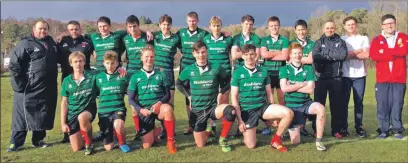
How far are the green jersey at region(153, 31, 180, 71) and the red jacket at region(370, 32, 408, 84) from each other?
3.62 metres

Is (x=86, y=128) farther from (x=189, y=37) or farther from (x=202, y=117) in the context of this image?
(x=189, y=37)

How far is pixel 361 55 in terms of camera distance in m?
6.85

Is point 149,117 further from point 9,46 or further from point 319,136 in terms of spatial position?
point 9,46

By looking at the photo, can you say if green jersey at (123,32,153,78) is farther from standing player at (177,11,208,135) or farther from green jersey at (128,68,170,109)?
green jersey at (128,68,170,109)

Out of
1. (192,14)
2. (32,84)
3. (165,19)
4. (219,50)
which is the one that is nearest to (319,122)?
(219,50)

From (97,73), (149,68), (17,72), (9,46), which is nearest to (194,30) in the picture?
(149,68)

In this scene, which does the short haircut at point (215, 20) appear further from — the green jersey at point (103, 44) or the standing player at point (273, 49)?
the green jersey at point (103, 44)

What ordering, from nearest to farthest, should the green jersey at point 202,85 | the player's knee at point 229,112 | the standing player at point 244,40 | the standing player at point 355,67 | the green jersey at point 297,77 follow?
the player's knee at point 229,112, the green jersey at point 202,85, the green jersey at point 297,77, the standing player at point 355,67, the standing player at point 244,40

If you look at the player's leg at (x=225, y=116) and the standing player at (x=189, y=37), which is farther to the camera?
the standing player at (x=189, y=37)

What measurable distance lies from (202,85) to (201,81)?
7 cm

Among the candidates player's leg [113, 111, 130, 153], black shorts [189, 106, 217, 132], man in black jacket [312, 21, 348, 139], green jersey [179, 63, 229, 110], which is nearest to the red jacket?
man in black jacket [312, 21, 348, 139]

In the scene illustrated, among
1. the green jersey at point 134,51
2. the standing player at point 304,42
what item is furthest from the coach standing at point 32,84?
the standing player at point 304,42

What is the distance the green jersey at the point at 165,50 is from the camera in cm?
724

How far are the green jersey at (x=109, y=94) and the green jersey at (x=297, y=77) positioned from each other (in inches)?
106
